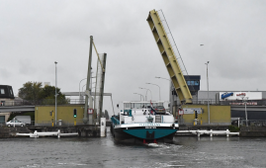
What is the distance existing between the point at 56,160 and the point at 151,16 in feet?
85.7

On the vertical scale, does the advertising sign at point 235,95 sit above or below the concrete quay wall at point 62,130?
above

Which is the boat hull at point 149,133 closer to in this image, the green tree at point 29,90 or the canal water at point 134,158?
the canal water at point 134,158

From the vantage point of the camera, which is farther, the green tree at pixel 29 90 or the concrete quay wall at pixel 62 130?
the green tree at pixel 29 90

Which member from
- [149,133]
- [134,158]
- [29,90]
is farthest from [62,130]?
[29,90]

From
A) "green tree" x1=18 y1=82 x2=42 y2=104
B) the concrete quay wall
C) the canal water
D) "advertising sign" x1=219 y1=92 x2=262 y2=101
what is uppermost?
"green tree" x1=18 y1=82 x2=42 y2=104

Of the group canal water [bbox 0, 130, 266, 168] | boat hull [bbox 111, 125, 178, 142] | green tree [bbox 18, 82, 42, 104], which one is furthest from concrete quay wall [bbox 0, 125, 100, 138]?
green tree [bbox 18, 82, 42, 104]

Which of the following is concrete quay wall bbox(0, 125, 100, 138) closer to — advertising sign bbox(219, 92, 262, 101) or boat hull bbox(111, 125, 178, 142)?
boat hull bbox(111, 125, 178, 142)

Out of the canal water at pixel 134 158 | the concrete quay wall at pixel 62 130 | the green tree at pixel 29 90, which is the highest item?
the green tree at pixel 29 90

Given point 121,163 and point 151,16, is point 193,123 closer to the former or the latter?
point 151,16

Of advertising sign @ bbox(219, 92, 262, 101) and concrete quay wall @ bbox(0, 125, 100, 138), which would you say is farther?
advertising sign @ bbox(219, 92, 262, 101)

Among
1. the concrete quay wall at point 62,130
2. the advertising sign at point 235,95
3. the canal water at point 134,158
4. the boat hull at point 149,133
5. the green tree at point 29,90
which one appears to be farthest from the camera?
the green tree at point 29,90

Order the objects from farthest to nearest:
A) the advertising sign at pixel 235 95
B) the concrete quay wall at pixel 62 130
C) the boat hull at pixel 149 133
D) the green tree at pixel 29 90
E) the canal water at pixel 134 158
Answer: the green tree at pixel 29 90 → the advertising sign at pixel 235 95 → the concrete quay wall at pixel 62 130 → the boat hull at pixel 149 133 → the canal water at pixel 134 158

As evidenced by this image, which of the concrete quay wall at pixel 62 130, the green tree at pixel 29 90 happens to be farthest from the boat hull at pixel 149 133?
the green tree at pixel 29 90

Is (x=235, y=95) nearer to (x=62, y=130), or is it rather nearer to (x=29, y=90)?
(x=62, y=130)
